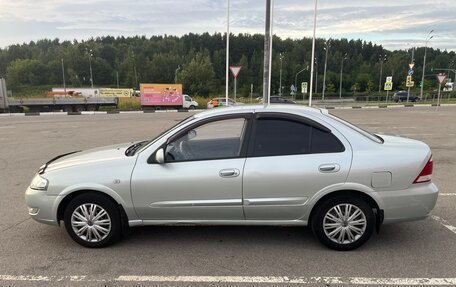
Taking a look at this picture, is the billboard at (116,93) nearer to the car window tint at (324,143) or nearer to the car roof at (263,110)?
the car roof at (263,110)

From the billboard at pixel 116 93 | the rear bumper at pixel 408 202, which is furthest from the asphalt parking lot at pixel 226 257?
the billboard at pixel 116 93

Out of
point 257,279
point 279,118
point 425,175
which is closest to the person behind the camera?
point 257,279

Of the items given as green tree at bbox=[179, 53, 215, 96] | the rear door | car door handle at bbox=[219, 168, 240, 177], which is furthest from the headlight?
green tree at bbox=[179, 53, 215, 96]

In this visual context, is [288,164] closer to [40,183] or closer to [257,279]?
[257,279]

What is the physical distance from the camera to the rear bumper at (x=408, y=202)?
384 centimetres

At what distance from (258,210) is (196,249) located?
32.2 inches

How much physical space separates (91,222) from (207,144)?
5.31 ft

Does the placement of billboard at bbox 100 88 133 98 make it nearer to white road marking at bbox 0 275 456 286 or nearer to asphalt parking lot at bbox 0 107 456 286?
asphalt parking lot at bbox 0 107 456 286

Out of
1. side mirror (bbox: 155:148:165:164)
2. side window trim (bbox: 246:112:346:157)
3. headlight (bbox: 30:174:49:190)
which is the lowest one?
headlight (bbox: 30:174:49:190)

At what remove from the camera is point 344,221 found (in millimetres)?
3904

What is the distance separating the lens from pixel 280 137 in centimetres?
394

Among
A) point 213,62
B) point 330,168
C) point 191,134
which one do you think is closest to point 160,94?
point 191,134

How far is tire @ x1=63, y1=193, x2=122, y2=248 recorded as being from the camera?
13.0 feet

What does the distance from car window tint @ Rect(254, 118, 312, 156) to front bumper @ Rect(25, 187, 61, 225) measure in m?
2.23
